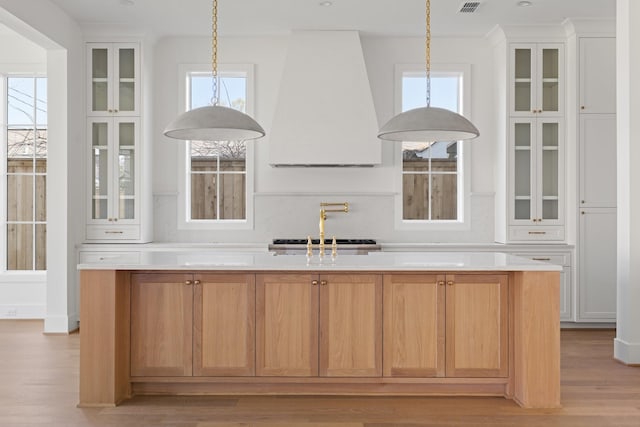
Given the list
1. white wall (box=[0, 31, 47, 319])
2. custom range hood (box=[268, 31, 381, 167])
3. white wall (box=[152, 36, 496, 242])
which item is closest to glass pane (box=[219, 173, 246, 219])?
white wall (box=[152, 36, 496, 242])

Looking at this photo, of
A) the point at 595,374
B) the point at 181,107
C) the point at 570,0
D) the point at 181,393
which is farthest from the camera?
the point at 181,107

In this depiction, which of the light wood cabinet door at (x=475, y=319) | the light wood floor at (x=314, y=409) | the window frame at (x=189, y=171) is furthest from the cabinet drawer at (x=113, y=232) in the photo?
the light wood cabinet door at (x=475, y=319)

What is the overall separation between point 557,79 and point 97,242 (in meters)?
4.94

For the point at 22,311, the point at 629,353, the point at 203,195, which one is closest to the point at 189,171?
the point at 203,195

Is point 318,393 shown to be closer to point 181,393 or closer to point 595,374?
point 181,393

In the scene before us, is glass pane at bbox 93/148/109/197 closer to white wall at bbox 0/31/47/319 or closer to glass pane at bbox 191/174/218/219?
glass pane at bbox 191/174/218/219

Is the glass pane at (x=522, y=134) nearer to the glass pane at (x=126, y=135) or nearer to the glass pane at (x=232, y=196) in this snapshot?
the glass pane at (x=232, y=196)

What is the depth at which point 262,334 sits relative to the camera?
3525mm

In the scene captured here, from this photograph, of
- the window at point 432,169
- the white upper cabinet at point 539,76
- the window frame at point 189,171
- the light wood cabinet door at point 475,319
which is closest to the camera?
the light wood cabinet door at point 475,319

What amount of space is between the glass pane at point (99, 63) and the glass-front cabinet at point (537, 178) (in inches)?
165

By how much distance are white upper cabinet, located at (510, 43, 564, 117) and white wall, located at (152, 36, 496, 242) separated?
1.40 feet

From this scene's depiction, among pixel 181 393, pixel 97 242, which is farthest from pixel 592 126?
pixel 97 242

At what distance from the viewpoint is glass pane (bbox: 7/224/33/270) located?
624 centimetres

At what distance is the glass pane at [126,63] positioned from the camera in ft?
19.1
